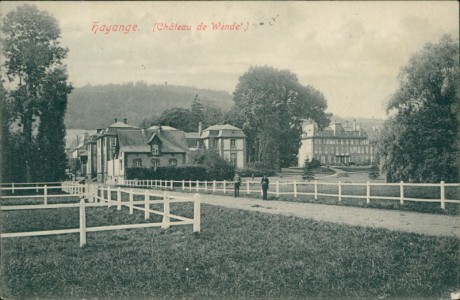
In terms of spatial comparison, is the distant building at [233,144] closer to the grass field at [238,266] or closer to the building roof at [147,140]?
the building roof at [147,140]

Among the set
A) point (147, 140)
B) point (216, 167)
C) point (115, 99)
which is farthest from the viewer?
point (147, 140)

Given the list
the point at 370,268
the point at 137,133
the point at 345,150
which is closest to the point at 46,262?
the point at 370,268

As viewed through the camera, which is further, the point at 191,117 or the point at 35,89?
the point at 191,117

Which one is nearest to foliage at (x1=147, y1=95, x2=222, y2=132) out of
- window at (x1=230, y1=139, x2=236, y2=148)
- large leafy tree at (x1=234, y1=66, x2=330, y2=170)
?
window at (x1=230, y1=139, x2=236, y2=148)

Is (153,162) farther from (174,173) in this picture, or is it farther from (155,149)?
(174,173)

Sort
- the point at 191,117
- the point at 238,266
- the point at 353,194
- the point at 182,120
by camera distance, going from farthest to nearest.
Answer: the point at 191,117, the point at 182,120, the point at 353,194, the point at 238,266

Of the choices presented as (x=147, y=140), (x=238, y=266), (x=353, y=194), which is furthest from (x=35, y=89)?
(x=147, y=140)
